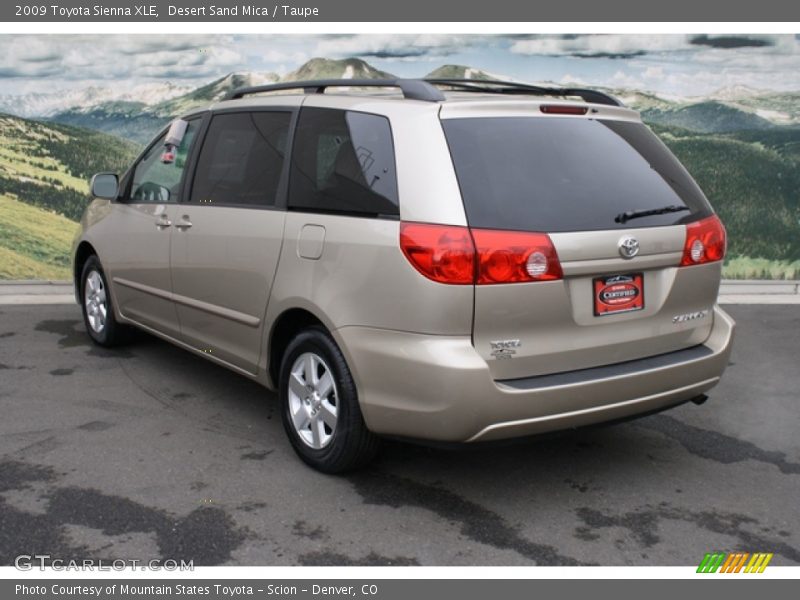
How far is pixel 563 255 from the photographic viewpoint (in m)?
3.46

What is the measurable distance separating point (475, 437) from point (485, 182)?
3.32ft

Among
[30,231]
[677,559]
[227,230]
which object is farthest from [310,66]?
[677,559]

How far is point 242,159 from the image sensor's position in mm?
4688

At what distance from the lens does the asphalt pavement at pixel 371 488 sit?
11.1 ft

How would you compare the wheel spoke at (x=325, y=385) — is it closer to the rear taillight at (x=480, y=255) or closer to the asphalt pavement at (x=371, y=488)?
the asphalt pavement at (x=371, y=488)

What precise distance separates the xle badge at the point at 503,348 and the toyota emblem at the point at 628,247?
0.61m

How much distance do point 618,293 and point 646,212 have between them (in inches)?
15.8

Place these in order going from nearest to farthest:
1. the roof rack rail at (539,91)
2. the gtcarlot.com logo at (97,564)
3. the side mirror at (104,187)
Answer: the gtcarlot.com logo at (97,564) → the roof rack rail at (539,91) → the side mirror at (104,187)

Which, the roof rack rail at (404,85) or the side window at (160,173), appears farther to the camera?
the side window at (160,173)

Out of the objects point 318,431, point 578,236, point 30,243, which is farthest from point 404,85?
point 30,243

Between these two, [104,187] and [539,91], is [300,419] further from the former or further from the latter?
[104,187]

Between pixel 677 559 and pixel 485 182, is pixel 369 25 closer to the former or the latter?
pixel 485 182

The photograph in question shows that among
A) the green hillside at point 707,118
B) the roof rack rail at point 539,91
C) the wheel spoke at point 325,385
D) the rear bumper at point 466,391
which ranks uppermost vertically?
the roof rack rail at point 539,91

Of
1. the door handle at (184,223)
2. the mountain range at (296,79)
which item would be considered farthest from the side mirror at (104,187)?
the mountain range at (296,79)
